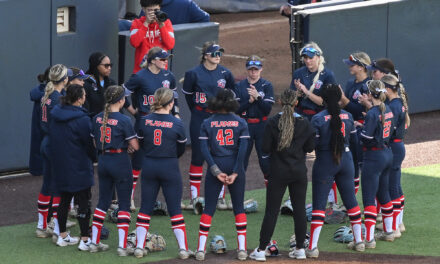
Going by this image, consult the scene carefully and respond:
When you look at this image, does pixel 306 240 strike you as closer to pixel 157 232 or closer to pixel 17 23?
pixel 157 232

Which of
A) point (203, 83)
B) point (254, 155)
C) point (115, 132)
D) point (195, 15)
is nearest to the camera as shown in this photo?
point (115, 132)

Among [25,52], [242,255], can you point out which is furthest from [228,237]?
[25,52]

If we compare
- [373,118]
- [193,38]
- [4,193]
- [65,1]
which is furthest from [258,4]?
[373,118]

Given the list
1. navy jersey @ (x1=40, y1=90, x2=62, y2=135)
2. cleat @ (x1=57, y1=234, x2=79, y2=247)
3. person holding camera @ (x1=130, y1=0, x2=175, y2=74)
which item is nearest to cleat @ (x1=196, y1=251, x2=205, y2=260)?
cleat @ (x1=57, y1=234, x2=79, y2=247)

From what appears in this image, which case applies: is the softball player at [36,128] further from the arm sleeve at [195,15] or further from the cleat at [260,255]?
the arm sleeve at [195,15]

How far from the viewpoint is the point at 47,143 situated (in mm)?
9828

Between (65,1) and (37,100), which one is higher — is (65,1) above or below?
above

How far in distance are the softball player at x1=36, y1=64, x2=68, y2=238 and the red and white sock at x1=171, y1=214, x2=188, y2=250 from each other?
1.34 meters

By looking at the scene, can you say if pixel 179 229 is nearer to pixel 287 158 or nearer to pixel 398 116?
pixel 287 158

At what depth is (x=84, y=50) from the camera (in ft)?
42.6

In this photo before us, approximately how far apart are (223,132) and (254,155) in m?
4.72

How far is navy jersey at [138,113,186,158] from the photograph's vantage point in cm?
907

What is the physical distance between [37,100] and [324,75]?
3.21m

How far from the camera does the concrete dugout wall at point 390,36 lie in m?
14.6
